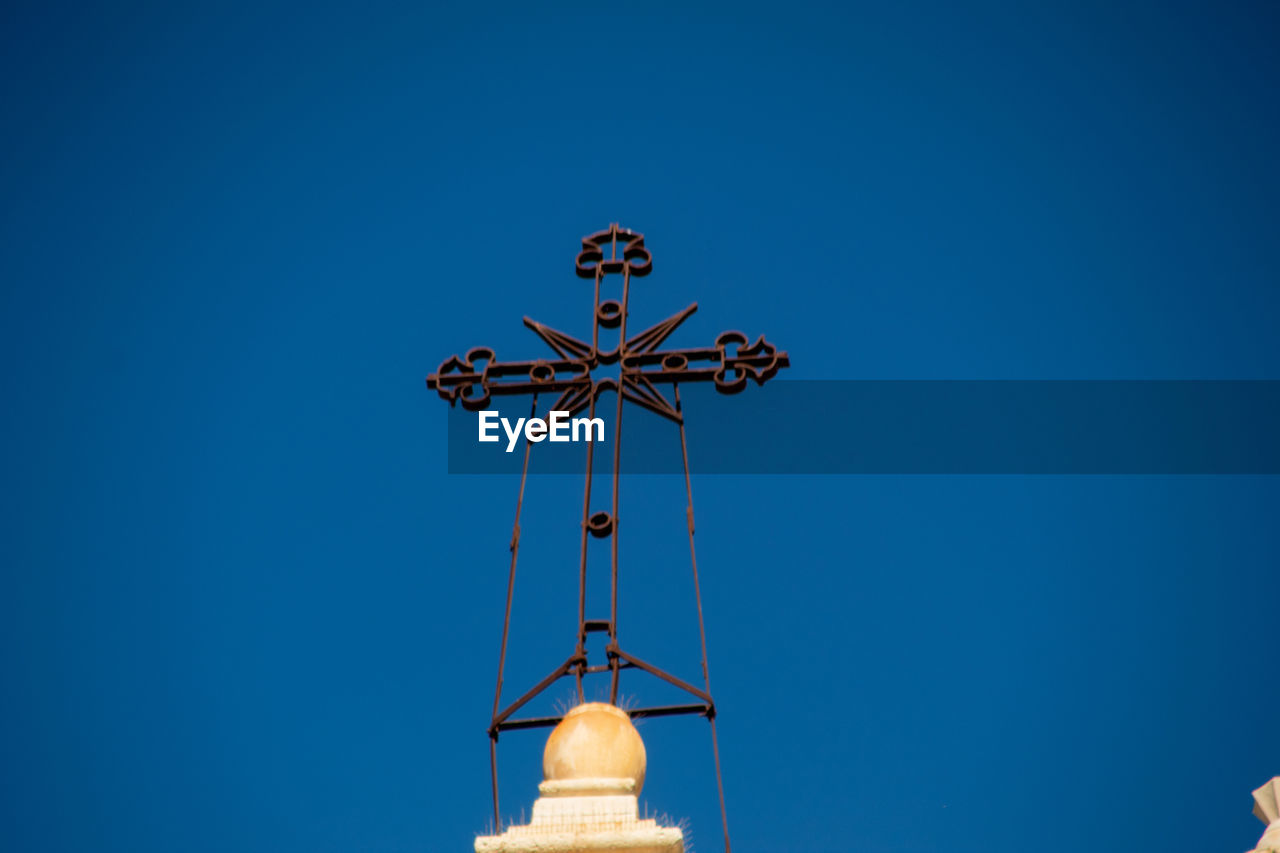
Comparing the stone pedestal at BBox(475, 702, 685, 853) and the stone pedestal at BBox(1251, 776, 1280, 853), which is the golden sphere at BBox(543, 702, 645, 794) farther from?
the stone pedestal at BBox(1251, 776, 1280, 853)

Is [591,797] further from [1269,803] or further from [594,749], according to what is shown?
[1269,803]

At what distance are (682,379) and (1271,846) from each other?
12.7ft

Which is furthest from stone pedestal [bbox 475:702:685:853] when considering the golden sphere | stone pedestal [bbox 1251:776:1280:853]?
stone pedestal [bbox 1251:776:1280:853]

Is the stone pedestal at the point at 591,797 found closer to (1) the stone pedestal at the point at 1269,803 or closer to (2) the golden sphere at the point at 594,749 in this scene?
(2) the golden sphere at the point at 594,749

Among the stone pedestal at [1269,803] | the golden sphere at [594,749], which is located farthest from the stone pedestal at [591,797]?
the stone pedestal at [1269,803]

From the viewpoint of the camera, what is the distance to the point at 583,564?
21.5ft

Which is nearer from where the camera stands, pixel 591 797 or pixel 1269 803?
pixel 591 797

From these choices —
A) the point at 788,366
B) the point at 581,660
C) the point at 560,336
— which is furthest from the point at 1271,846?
the point at 560,336

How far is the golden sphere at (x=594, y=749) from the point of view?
5.25 meters

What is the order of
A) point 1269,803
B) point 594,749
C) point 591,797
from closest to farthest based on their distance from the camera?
point 591,797 → point 594,749 → point 1269,803

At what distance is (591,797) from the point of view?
203 inches

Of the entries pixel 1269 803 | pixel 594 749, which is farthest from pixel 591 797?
pixel 1269 803

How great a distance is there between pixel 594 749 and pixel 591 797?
0.69 ft

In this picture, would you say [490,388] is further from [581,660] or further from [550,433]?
[581,660]
